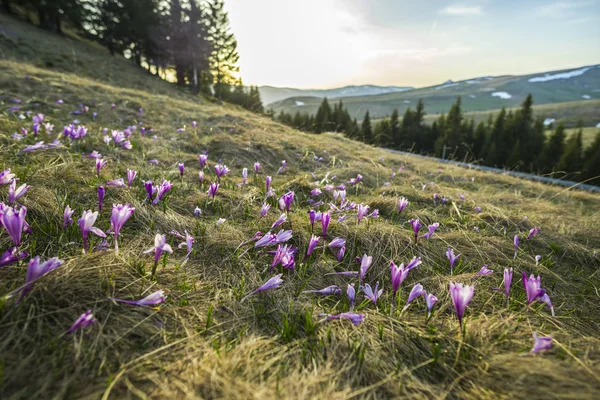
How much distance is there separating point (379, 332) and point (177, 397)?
0.84 meters

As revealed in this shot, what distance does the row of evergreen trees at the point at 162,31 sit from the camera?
90.4 feet

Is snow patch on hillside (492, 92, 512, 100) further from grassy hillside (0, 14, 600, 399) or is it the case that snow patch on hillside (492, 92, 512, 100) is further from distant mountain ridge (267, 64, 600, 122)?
grassy hillside (0, 14, 600, 399)

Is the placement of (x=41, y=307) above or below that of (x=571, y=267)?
above

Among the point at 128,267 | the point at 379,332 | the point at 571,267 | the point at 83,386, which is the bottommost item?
the point at 571,267

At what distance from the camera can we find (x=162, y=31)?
94.5ft

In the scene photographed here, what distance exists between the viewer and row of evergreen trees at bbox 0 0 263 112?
27562 millimetres

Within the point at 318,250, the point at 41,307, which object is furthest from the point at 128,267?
the point at 318,250

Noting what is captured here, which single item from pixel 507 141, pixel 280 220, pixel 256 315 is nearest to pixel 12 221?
pixel 256 315

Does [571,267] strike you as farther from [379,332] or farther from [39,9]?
[39,9]

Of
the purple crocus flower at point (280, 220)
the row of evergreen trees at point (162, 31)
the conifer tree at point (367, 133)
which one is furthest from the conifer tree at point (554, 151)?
the purple crocus flower at point (280, 220)

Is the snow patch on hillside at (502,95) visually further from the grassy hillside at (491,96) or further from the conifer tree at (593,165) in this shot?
the conifer tree at (593,165)

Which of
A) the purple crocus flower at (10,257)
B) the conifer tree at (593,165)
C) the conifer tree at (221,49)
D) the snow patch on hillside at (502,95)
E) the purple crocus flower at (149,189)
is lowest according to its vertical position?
the conifer tree at (593,165)

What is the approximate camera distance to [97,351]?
101cm

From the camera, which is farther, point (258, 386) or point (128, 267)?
point (128, 267)
